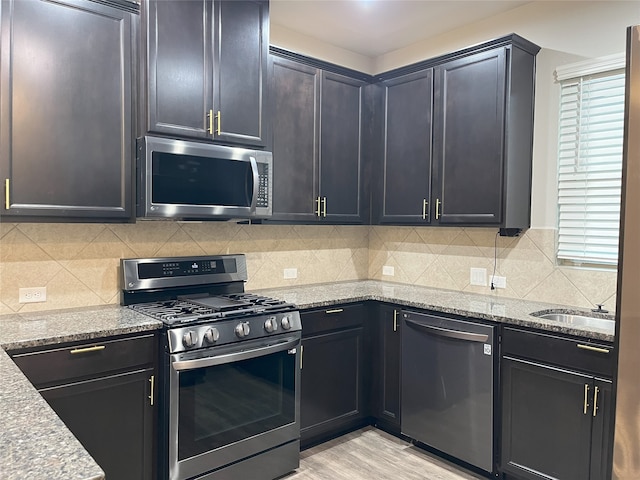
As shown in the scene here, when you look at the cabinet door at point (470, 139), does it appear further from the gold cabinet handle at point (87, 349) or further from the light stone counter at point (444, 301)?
the gold cabinet handle at point (87, 349)

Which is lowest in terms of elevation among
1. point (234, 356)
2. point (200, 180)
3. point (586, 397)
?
point (586, 397)

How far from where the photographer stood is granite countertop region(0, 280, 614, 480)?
Result: 96 cm

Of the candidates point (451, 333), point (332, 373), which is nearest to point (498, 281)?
point (451, 333)

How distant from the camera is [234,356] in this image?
2.45 meters

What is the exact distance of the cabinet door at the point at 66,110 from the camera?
2.16 m

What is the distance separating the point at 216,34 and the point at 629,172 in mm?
2215

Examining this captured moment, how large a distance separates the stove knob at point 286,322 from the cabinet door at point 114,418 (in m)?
0.72

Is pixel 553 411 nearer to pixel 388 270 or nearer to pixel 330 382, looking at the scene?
pixel 330 382

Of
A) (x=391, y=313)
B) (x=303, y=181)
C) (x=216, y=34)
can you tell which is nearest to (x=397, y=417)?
(x=391, y=313)

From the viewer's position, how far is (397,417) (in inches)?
124

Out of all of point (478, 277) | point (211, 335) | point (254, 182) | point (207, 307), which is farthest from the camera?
point (478, 277)

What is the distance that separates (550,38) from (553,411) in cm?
217

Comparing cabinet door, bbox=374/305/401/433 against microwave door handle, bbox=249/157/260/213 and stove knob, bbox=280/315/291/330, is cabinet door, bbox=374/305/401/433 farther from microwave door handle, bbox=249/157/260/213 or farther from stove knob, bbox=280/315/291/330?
microwave door handle, bbox=249/157/260/213

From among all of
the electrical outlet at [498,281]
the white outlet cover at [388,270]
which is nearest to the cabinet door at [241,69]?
the white outlet cover at [388,270]
